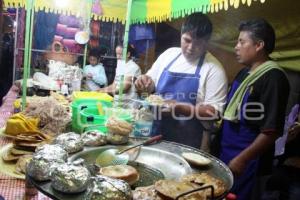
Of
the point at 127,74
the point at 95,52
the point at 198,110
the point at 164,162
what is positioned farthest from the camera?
the point at 95,52

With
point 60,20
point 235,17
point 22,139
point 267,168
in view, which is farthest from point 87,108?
point 60,20

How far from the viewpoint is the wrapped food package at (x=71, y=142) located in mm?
1191

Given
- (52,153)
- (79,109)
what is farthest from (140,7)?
(52,153)

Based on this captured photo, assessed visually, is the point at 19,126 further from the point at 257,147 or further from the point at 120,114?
the point at 257,147

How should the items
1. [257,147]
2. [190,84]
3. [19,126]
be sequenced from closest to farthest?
[19,126] → [257,147] → [190,84]

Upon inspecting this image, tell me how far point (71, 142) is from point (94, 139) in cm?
14

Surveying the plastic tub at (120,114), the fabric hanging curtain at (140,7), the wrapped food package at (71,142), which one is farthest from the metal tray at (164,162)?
the fabric hanging curtain at (140,7)

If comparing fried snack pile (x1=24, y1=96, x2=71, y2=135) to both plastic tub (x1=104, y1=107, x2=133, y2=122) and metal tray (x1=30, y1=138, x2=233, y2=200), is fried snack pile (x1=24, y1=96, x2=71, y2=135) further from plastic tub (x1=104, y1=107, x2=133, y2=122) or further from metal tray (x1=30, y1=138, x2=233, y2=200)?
metal tray (x1=30, y1=138, x2=233, y2=200)

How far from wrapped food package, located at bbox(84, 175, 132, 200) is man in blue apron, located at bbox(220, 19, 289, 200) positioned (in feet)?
3.32

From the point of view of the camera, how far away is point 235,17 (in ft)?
10.1

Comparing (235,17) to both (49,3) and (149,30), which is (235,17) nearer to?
(149,30)

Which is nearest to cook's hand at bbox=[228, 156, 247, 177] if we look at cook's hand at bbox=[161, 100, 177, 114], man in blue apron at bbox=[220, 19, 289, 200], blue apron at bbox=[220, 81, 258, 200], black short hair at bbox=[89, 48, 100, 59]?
man in blue apron at bbox=[220, 19, 289, 200]

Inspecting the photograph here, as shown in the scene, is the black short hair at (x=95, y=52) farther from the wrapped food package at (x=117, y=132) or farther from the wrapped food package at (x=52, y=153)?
the wrapped food package at (x=52, y=153)

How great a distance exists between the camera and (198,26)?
192cm
